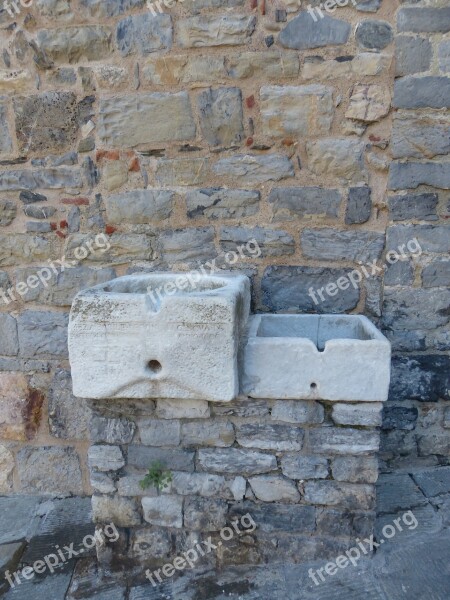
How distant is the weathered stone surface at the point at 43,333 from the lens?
2.41 metres

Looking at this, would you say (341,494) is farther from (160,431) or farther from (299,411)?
(160,431)

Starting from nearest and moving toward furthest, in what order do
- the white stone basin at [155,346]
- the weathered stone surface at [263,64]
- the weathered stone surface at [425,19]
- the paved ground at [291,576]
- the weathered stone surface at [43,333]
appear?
the white stone basin at [155,346]
the paved ground at [291,576]
the weathered stone surface at [425,19]
the weathered stone surface at [263,64]
the weathered stone surface at [43,333]

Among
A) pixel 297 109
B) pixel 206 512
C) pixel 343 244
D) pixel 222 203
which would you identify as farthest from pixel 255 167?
pixel 206 512

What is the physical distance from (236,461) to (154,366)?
0.52 meters

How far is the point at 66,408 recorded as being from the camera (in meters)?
2.42

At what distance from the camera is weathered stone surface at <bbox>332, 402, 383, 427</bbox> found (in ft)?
5.37

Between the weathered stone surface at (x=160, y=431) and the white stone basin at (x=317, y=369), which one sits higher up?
the white stone basin at (x=317, y=369)

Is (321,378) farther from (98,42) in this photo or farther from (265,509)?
(98,42)

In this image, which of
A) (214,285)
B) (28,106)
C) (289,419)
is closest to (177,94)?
(28,106)

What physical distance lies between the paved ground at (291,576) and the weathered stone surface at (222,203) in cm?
164

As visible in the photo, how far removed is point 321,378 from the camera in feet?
5.30

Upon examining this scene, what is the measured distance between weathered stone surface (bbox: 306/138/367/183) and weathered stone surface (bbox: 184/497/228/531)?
1650 millimetres

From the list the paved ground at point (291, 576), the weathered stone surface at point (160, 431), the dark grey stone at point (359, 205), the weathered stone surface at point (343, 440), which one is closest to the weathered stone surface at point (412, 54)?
the dark grey stone at point (359, 205)

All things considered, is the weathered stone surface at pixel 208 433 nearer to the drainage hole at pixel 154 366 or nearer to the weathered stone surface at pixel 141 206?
the drainage hole at pixel 154 366
